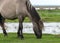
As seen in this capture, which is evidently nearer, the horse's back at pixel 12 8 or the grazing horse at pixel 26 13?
the grazing horse at pixel 26 13

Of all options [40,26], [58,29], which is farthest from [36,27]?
[58,29]

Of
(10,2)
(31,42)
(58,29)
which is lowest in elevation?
(58,29)

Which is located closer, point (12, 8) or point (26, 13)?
point (26, 13)

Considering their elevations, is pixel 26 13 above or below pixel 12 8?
below

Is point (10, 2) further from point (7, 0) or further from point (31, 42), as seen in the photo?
point (31, 42)

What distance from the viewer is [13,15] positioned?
16406 millimetres

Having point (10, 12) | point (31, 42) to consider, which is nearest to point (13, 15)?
point (10, 12)

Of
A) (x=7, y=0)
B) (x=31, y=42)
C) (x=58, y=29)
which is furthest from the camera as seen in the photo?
(x=58, y=29)

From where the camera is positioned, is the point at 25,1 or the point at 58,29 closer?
the point at 25,1

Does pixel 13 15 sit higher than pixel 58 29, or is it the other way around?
pixel 13 15

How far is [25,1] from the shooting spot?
1584cm

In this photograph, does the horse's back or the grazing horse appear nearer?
the grazing horse

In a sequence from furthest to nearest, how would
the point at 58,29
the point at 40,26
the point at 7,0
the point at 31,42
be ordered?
the point at 58,29 → the point at 7,0 → the point at 40,26 → the point at 31,42

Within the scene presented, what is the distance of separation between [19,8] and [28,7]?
440 mm
